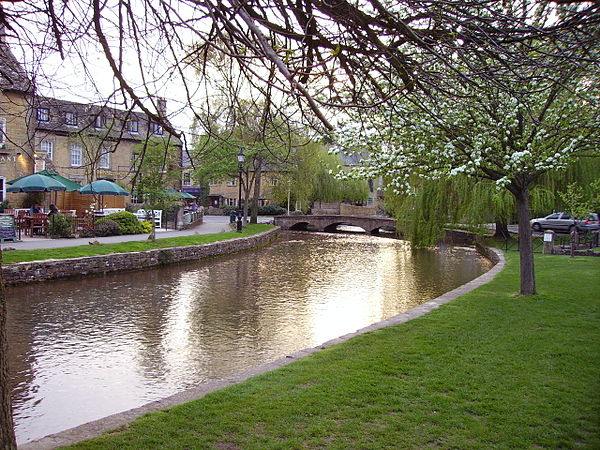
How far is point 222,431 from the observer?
439 centimetres

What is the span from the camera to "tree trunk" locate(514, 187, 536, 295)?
35.1ft

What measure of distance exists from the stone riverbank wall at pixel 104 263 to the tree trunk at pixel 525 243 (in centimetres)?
1198

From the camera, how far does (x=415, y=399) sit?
16.9 feet

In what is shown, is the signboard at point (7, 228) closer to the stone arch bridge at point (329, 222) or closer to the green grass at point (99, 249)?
the green grass at point (99, 249)

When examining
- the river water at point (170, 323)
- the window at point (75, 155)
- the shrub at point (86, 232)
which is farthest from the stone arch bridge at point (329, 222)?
the shrub at point (86, 232)

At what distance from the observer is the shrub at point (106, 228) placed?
22.2m

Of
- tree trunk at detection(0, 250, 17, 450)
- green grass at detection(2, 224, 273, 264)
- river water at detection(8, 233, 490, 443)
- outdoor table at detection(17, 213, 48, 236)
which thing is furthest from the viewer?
outdoor table at detection(17, 213, 48, 236)

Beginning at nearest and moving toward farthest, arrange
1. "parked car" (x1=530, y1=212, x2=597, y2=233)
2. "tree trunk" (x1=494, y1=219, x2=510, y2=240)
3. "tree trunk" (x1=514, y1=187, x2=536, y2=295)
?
"tree trunk" (x1=514, y1=187, x2=536, y2=295) < "tree trunk" (x1=494, y1=219, x2=510, y2=240) < "parked car" (x1=530, y1=212, x2=597, y2=233)

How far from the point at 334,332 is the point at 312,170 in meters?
28.5

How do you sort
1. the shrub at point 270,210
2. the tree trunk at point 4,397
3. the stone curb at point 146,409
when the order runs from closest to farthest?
the tree trunk at point 4,397 < the stone curb at point 146,409 < the shrub at point 270,210

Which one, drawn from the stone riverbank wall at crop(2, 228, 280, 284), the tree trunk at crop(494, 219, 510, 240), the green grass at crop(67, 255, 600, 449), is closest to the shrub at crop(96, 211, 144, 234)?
the stone riverbank wall at crop(2, 228, 280, 284)

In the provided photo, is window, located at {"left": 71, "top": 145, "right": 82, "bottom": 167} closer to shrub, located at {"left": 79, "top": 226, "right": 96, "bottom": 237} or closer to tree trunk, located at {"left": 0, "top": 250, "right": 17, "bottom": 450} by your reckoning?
shrub, located at {"left": 79, "top": 226, "right": 96, "bottom": 237}

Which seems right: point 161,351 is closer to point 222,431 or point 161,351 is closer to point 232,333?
point 232,333

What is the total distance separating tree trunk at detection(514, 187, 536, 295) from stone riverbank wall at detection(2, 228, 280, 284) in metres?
12.0
